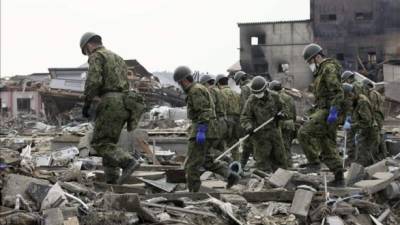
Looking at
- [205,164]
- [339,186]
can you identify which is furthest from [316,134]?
[205,164]

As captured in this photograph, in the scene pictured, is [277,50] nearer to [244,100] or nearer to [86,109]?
[244,100]

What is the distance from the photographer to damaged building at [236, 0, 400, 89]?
43125 mm

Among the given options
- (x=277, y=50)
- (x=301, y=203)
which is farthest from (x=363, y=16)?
(x=301, y=203)

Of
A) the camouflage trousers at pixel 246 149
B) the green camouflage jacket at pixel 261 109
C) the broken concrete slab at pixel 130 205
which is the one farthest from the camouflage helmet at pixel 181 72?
the camouflage trousers at pixel 246 149

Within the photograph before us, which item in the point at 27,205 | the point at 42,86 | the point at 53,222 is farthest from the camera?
the point at 42,86

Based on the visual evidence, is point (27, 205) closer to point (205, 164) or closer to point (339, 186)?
point (205, 164)

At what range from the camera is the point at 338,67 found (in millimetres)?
8789

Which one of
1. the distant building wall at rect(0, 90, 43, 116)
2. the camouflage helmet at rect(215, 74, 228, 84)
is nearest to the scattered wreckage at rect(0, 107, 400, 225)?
the camouflage helmet at rect(215, 74, 228, 84)

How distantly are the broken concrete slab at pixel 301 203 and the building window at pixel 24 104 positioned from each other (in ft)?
113

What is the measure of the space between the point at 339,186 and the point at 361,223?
137cm

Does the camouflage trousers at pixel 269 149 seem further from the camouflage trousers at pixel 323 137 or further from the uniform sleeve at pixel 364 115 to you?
the uniform sleeve at pixel 364 115

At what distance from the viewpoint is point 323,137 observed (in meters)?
8.86

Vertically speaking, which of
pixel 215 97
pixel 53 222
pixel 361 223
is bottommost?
pixel 361 223

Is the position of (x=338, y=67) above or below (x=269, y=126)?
above
